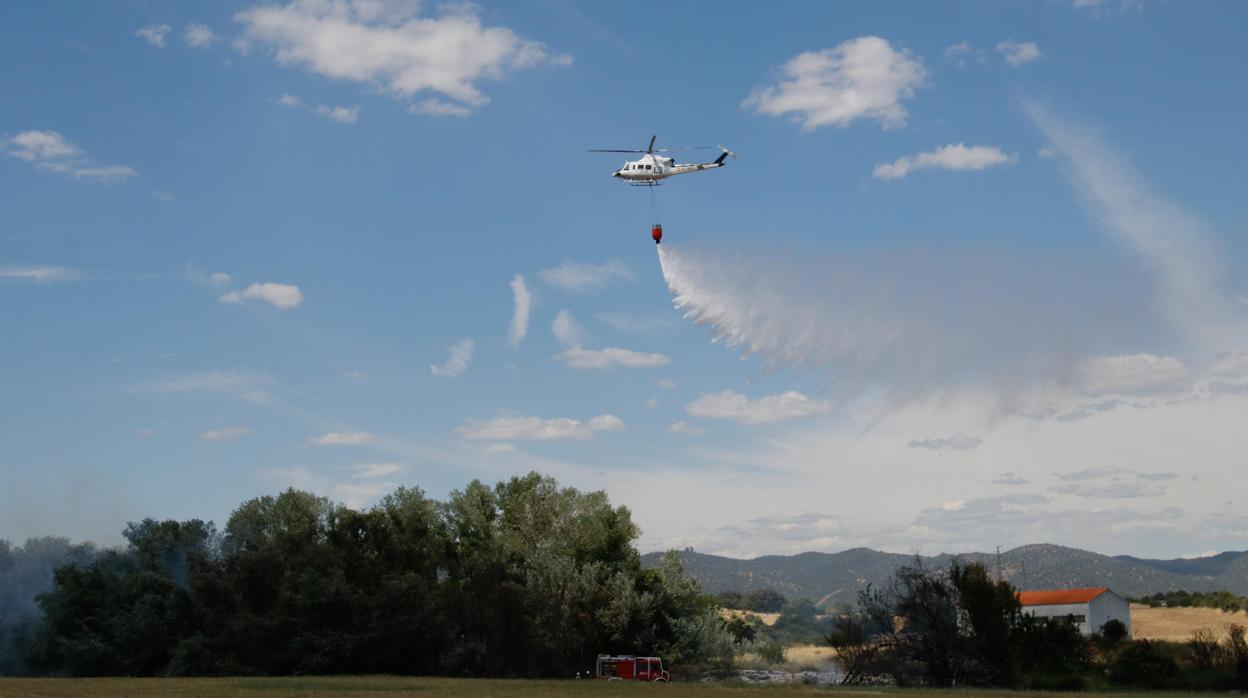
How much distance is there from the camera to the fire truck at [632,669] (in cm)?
6781

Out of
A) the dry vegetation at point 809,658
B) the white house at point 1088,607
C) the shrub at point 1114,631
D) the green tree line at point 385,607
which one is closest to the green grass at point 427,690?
the green tree line at point 385,607

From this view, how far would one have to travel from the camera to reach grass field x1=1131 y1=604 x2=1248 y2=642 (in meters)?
97.4

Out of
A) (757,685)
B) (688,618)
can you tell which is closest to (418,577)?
(688,618)

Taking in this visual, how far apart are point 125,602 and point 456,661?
Answer: 2602 cm

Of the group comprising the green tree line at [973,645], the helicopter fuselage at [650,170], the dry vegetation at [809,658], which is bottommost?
the dry vegetation at [809,658]

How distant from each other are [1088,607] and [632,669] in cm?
4806

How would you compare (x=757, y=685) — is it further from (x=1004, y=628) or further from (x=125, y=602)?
(x=125, y=602)

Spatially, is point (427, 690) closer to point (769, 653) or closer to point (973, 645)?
point (973, 645)

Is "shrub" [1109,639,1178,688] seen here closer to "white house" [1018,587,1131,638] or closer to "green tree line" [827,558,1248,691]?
"green tree line" [827,558,1248,691]

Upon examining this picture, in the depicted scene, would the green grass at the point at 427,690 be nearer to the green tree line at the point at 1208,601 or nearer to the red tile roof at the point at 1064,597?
the red tile roof at the point at 1064,597

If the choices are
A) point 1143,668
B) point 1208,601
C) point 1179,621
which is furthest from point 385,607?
point 1208,601

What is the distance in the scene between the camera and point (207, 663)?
7781 cm

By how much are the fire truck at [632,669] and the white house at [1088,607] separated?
39676 millimetres

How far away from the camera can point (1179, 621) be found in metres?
107
